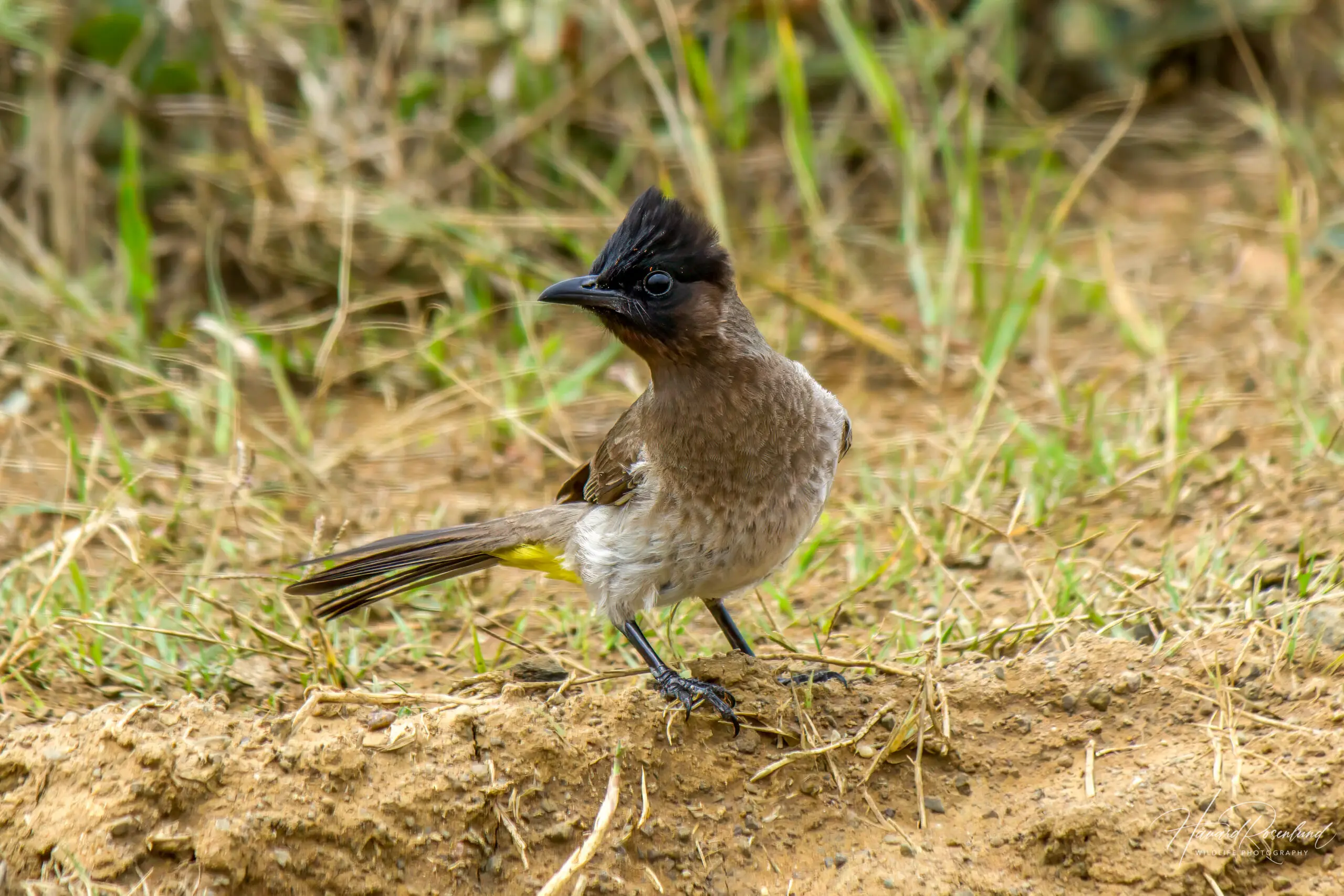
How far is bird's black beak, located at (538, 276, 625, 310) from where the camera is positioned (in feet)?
11.1

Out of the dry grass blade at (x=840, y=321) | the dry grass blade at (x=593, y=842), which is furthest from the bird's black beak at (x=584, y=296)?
the dry grass blade at (x=840, y=321)

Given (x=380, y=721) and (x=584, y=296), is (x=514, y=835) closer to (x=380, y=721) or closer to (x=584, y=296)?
(x=380, y=721)

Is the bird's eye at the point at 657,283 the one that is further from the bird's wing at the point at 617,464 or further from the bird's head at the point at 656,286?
the bird's wing at the point at 617,464

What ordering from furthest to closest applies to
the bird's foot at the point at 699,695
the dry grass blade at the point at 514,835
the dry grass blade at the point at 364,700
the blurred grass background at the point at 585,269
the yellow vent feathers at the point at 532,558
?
the blurred grass background at the point at 585,269 → the yellow vent feathers at the point at 532,558 → the bird's foot at the point at 699,695 → the dry grass blade at the point at 364,700 → the dry grass blade at the point at 514,835

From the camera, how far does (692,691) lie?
313 centimetres

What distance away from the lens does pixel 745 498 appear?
333 centimetres

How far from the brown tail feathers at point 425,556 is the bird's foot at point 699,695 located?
2.00 ft

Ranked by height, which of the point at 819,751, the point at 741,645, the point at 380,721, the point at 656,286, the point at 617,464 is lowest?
the point at 741,645

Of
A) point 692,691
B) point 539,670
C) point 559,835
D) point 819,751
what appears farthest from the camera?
point 539,670

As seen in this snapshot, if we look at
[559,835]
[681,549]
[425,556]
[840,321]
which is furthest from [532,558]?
[840,321]

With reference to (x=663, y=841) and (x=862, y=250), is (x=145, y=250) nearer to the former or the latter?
(x=862, y=250)

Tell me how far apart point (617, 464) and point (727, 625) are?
1.79 feet

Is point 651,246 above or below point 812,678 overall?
above

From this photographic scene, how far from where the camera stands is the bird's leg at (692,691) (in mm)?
3117
